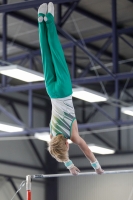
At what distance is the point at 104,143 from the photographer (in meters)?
20.8

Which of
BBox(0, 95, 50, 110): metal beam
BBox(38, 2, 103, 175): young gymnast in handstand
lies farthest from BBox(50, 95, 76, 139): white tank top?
BBox(0, 95, 50, 110): metal beam

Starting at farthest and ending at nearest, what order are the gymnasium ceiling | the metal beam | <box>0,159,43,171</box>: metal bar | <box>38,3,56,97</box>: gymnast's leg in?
the metal beam
<box>0,159,43,171</box>: metal bar
the gymnasium ceiling
<box>38,3,56,97</box>: gymnast's leg

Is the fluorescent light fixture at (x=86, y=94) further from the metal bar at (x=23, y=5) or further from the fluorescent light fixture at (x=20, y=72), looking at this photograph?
the metal bar at (x=23, y=5)

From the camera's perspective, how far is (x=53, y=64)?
617 cm

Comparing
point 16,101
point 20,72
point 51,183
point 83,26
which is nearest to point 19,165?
point 51,183

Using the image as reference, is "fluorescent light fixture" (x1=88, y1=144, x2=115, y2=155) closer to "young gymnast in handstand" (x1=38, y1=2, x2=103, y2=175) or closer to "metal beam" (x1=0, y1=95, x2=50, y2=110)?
"metal beam" (x1=0, y1=95, x2=50, y2=110)

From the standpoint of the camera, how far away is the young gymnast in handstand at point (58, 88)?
19.6 ft

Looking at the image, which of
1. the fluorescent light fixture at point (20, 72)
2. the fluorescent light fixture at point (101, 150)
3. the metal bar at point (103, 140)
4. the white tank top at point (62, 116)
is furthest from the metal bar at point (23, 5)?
the metal bar at point (103, 140)

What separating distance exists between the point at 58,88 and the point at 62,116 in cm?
34

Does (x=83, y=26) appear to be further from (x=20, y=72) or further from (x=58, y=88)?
(x=58, y=88)

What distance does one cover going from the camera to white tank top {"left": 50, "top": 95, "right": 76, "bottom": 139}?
19.7 ft

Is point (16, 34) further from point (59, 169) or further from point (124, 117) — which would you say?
point (59, 169)

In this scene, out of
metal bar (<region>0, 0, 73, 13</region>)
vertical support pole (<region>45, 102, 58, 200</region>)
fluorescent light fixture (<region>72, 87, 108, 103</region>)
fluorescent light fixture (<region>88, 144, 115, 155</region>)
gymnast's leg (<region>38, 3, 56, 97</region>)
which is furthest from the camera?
vertical support pole (<region>45, 102, 58, 200</region>)

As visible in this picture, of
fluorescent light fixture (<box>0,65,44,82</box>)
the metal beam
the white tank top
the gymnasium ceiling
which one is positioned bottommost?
the white tank top
